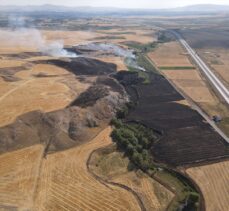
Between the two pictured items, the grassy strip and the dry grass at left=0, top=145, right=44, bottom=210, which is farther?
the grassy strip

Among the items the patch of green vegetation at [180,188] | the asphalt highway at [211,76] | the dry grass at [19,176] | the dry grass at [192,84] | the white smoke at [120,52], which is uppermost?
the asphalt highway at [211,76]

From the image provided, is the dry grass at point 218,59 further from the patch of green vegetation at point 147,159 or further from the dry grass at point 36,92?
the patch of green vegetation at point 147,159

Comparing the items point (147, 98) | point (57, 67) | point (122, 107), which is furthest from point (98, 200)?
point (57, 67)

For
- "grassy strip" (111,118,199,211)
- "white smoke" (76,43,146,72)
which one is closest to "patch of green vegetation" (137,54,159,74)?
"white smoke" (76,43,146,72)

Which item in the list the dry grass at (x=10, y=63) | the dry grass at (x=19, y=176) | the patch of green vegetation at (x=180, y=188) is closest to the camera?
the dry grass at (x=19, y=176)

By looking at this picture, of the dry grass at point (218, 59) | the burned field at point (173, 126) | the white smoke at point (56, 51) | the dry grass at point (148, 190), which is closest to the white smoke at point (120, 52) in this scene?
the white smoke at point (56, 51)

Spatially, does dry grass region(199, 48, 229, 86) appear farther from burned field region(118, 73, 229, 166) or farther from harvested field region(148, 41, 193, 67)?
burned field region(118, 73, 229, 166)

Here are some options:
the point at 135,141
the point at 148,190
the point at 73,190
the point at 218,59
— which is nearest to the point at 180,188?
the point at 148,190
